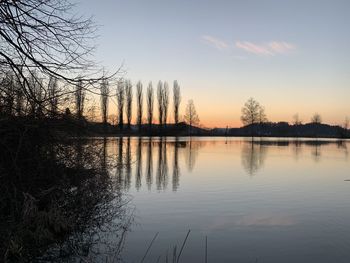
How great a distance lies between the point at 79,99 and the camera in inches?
349

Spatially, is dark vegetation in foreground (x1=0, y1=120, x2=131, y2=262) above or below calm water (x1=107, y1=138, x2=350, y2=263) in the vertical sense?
above

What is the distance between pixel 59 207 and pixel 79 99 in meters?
2.50

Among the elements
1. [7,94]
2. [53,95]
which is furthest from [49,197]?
[7,94]

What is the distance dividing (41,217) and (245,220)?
5.97m

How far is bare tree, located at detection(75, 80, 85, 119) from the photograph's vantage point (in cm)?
784

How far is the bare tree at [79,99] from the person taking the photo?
7.84 meters

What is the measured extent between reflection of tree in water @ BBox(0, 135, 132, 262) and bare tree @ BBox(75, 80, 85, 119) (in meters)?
0.73

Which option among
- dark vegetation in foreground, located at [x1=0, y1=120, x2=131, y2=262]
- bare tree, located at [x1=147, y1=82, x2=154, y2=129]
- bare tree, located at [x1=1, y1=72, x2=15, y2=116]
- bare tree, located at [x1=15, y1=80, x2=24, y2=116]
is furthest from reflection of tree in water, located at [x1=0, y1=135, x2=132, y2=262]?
bare tree, located at [x1=147, y1=82, x2=154, y2=129]

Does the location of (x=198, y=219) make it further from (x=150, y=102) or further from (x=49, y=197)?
(x=150, y=102)

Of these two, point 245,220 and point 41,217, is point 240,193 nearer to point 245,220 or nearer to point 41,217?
point 245,220

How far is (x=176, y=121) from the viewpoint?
9181cm

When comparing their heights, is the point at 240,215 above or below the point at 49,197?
below

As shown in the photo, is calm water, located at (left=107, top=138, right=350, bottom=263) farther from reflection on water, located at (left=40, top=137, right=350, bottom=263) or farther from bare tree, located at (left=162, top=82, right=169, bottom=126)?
bare tree, located at (left=162, top=82, right=169, bottom=126)

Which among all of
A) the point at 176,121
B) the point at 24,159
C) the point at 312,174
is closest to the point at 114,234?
the point at 24,159
